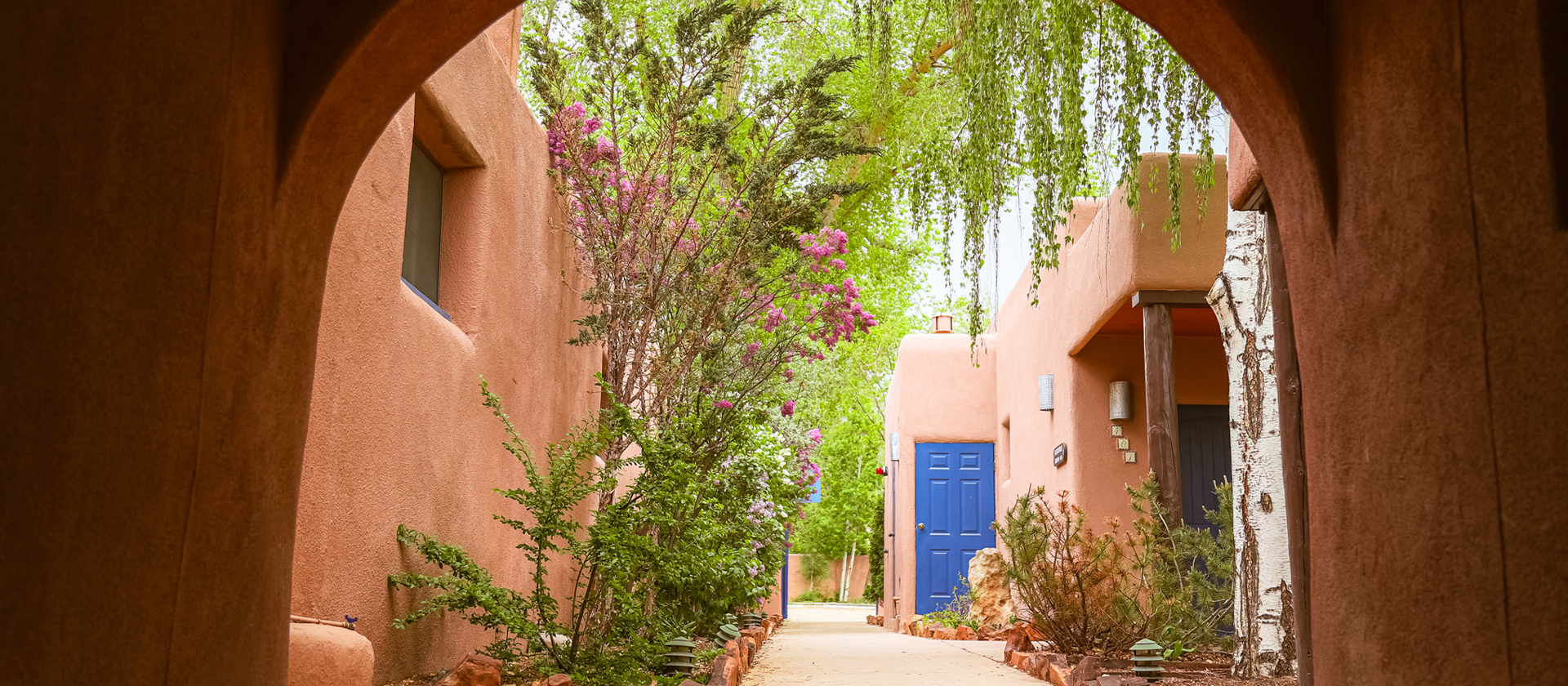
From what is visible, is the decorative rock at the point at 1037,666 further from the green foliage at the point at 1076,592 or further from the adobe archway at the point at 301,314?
the adobe archway at the point at 301,314

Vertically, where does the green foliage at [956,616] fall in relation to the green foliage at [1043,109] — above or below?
below

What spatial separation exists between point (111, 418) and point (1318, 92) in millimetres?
2598

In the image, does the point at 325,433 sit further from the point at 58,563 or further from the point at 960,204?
the point at 960,204

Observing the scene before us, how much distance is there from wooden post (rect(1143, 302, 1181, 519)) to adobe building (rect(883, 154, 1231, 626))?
0.03 m

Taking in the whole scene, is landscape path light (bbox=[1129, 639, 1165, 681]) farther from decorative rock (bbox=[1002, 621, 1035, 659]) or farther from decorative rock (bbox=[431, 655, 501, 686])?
decorative rock (bbox=[431, 655, 501, 686])

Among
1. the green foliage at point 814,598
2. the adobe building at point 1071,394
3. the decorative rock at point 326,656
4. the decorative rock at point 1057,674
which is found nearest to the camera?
the decorative rock at point 326,656

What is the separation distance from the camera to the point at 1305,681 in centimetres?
404

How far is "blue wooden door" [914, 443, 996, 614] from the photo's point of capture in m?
14.7

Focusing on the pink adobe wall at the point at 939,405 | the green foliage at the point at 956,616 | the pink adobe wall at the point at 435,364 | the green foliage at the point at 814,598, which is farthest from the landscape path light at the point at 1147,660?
the green foliage at the point at 814,598

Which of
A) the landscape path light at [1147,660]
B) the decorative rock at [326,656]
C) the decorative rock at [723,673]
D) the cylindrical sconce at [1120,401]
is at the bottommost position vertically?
the decorative rock at [723,673]

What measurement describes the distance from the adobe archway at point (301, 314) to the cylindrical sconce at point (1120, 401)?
7375mm

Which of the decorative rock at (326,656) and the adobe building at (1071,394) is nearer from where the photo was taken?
the decorative rock at (326,656)

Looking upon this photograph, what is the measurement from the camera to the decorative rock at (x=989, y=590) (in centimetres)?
1132

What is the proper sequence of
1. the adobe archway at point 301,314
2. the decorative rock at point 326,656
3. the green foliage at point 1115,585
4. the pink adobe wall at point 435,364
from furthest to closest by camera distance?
→ the green foliage at point 1115,585
the pink adobe wall at point 435,364
the decorative rock at point 326,656
the adobe archway at point 301,314
